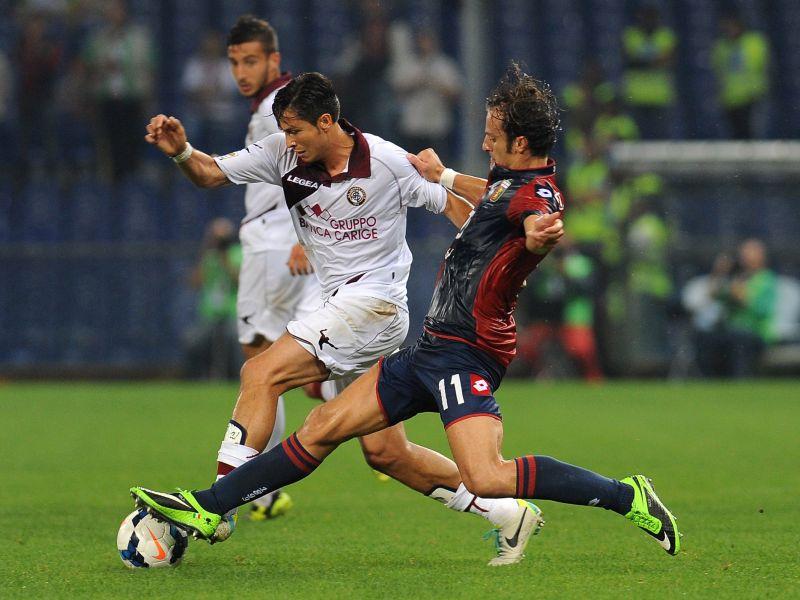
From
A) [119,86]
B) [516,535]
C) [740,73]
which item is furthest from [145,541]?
[740,73]

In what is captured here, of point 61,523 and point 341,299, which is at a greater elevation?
point 341,299

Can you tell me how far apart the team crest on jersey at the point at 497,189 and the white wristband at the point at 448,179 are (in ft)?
2.13

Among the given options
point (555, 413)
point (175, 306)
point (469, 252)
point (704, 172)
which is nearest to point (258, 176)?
point (469, 252)

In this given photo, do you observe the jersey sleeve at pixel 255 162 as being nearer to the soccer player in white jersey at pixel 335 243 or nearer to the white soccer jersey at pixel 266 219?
the soccer player in white jersey at pixel 335 243

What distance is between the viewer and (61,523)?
283 inches

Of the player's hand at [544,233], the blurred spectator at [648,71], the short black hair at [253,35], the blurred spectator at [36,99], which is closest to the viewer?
the player's hand at [544,233]

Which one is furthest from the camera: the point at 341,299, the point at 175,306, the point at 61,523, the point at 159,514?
the point at 175,306

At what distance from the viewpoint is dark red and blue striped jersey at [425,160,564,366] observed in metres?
5.70

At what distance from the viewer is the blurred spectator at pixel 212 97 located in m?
18.3

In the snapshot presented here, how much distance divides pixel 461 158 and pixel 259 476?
13.3 m

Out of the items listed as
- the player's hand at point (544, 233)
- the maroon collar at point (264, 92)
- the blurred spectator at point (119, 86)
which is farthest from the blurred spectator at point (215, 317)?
the player's hand at point (544, 233)

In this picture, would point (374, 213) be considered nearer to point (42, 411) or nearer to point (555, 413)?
point (555, 413)

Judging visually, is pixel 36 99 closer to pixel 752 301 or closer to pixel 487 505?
pixel 752 301

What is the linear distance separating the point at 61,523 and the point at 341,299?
1944mm
